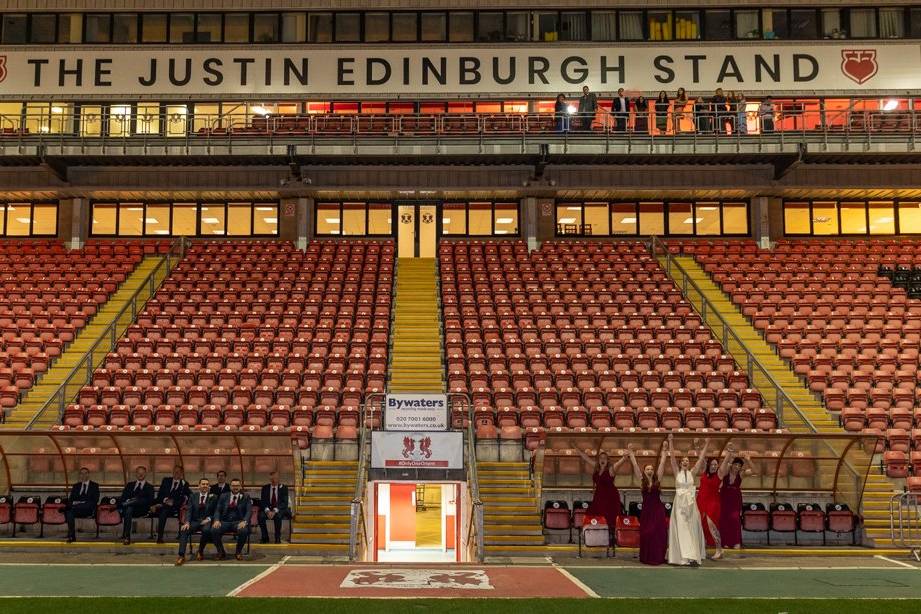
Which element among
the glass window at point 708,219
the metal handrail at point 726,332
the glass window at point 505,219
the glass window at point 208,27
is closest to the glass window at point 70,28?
the glass window at point 208,27

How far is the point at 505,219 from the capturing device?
32.0 meters

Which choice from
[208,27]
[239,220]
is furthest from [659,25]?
[239,220]

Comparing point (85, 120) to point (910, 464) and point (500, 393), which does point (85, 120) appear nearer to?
point (500, 393)

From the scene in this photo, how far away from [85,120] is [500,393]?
18.2 metres

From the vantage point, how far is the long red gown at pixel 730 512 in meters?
14.9

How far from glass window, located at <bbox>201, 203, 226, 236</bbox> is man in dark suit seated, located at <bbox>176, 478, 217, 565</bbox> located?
18082 millimetres

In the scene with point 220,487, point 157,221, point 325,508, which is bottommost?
point 325,508

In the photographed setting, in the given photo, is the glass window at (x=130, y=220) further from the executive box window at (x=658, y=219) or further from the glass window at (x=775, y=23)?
the glass window at (x=775, y=23)

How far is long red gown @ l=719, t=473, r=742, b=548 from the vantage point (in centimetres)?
1486

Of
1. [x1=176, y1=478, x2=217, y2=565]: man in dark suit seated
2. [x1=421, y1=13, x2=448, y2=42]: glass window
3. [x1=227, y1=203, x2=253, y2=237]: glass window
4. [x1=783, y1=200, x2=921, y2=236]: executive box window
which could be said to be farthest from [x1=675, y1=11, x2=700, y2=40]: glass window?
[x1=176, y1=478, x2=217, y2=565]: man in dark suit seated

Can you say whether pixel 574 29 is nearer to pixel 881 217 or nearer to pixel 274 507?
pixel 881 217

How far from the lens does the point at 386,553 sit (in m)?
24.2

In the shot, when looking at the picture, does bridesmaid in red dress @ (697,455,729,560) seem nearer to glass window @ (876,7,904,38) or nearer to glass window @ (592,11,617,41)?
A: glass window @ (592,11,617,41)

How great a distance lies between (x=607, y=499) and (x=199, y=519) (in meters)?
6.87
